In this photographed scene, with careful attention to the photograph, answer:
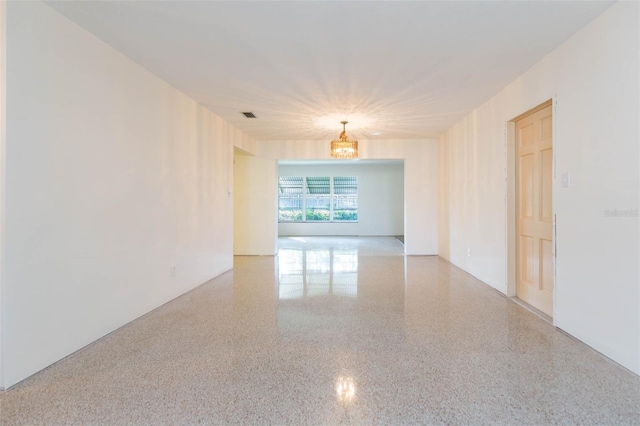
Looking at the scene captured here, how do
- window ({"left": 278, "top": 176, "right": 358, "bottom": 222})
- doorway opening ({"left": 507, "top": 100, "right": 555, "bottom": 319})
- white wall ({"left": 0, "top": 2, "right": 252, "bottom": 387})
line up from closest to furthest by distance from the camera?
white wall ({"left": 0, "top": 2, "right": 252, "bottom": 387}) → doorway opening ({"left": 507, "top": 100, "right": 555, "bottom": 319}) → window ({"left": 278, "top": 176, "right": 358, "bottom": 222})

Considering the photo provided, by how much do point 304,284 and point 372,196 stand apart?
7.06 m

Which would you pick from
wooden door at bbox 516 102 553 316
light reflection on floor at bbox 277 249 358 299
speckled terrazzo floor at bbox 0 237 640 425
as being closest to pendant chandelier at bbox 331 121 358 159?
light reflection on floor at bbox 277 249 358 299

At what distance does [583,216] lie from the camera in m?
2.52

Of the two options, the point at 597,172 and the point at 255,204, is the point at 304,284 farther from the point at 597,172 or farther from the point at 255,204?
the point at 597,172

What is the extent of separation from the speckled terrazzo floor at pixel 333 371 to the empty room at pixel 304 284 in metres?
0.02

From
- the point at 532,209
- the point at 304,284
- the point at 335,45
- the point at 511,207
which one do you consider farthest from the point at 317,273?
the point at 335,45

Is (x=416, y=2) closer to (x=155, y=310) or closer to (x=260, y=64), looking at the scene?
(x=260, y=64)

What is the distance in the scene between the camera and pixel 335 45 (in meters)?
2.76

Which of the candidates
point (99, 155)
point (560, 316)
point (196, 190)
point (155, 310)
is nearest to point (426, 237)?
point (560, 316)

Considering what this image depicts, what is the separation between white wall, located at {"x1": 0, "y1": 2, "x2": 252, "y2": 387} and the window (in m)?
7.48

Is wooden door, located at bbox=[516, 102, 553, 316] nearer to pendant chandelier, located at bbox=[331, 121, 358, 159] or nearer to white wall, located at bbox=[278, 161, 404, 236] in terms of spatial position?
pendant chandelier, located at bbox=[331, 121, 358, 159]

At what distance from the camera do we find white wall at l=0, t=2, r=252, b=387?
6.61 ft

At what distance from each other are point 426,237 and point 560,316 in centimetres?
407

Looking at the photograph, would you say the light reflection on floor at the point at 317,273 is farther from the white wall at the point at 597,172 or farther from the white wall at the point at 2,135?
the white wall at the point at 2,135
